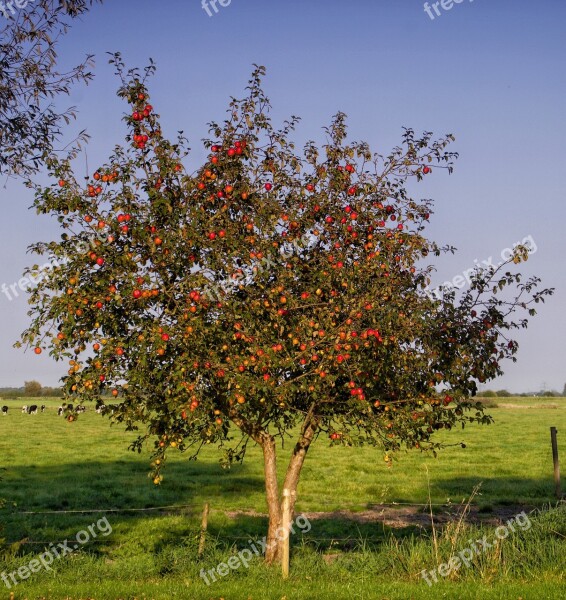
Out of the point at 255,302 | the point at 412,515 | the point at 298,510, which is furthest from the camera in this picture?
the point at 298,510

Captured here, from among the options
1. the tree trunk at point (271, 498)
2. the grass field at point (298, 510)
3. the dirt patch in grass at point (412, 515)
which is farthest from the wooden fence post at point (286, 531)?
the dirt patch in grass at point (412, 515)

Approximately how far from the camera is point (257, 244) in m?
12.7

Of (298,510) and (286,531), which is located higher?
(286,531)

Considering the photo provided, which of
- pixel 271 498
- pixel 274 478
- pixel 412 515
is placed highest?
pixel 274 478

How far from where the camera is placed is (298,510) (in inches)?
952

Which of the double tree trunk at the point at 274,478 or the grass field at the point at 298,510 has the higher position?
the double tree trunk at the point at 274,478

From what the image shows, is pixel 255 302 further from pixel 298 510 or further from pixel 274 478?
pixel 298 510

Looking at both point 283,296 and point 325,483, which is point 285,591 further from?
point 325,483

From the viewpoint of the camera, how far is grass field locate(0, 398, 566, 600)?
12211mm

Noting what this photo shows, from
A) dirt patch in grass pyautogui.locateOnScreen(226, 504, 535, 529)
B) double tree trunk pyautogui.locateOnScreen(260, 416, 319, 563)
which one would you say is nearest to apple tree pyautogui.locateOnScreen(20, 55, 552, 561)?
double tree trunk pyautogui.locateOnScreen(260, 416, 319, 563)

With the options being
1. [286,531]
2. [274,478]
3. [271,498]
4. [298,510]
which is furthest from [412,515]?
[286,531]

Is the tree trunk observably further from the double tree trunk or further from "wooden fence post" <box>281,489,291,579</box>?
"wooden fence post" <box>281,489,291,579</box>

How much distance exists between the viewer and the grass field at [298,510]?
40.1 feet

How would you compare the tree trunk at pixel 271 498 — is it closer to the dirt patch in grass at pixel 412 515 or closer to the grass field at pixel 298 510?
the grass field at pixel 298 510
